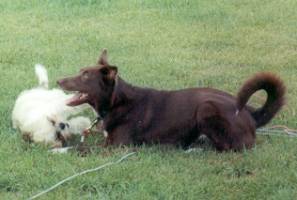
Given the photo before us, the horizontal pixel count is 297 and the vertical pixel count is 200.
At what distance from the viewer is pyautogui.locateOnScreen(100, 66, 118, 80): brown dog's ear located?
616 cm

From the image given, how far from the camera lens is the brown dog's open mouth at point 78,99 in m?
6.23

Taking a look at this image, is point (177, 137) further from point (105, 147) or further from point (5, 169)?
point (5, 169)

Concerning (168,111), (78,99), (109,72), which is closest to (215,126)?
(168,111)

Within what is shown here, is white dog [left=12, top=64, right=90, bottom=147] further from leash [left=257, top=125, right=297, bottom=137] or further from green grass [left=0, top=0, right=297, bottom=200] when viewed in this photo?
leash [left=257, top=125, right=297, bottom=137]

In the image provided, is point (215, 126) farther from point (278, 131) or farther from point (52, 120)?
point (52, 120)

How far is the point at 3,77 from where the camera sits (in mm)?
8750

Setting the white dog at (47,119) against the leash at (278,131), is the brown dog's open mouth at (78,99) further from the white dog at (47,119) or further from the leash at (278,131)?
the leash at (278,131)

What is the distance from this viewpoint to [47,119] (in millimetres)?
6340

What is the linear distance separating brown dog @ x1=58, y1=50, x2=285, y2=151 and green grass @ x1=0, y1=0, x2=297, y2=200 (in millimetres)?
174

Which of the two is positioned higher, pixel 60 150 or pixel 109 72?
pixel 109 72

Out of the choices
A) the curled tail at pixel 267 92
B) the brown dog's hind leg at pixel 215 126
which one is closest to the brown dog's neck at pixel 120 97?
the brown dog's hind leg at pixel 215 126

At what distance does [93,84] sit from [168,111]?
74cm

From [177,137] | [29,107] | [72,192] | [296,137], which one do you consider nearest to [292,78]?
[296,137]

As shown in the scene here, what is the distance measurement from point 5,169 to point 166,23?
6.58 meters
